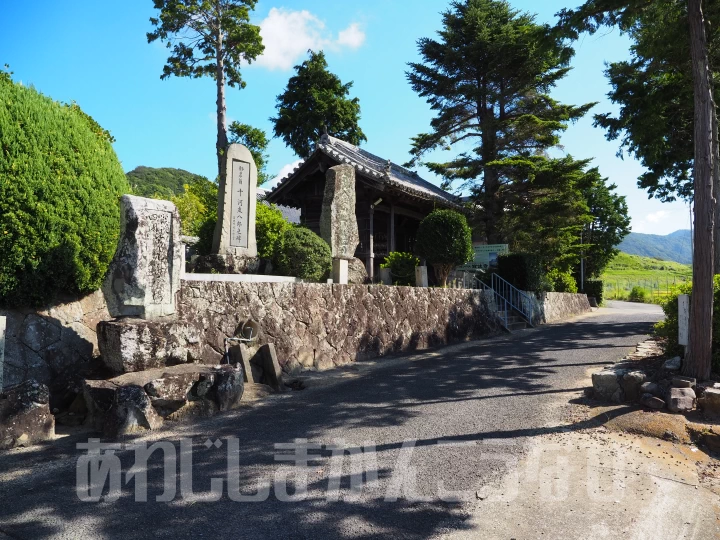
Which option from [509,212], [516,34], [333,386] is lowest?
[333,386]

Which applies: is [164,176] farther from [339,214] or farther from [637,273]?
[637,273]

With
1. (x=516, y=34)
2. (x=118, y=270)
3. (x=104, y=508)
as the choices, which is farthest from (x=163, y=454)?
(x=516, y=34)

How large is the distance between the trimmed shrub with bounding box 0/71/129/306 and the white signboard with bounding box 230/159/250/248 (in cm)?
280

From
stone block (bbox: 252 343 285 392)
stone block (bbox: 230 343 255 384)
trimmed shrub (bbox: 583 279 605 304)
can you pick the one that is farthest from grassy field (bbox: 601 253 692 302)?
stone block (bbox: 230 343 255 384)

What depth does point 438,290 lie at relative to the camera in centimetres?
1333

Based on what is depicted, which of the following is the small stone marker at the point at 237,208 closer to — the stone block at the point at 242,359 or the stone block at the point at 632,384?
the stone block at the point at 242,359

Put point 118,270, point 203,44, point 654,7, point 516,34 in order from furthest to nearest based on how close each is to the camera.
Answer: point 203,44 < point 516,34 < point 654,7 < point 118,270

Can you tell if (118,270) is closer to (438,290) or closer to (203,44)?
(438,290)

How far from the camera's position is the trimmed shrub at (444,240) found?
13.9 meters

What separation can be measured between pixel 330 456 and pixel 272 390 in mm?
2943

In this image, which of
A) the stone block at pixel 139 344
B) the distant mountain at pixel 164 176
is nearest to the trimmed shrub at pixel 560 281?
the stone block at pixel 139 344

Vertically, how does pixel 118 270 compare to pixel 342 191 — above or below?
below

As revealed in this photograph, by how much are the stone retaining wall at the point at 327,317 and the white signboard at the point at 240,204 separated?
1.46 m

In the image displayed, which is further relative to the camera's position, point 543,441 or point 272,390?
point 272,390
